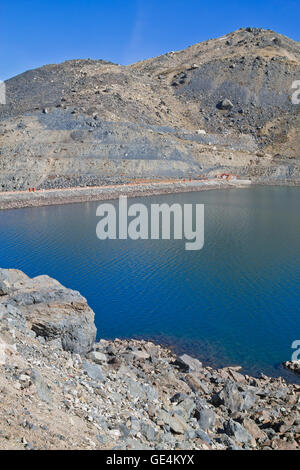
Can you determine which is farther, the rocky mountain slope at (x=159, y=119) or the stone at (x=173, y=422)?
the rocky mountain slope at (x=159, y=119)

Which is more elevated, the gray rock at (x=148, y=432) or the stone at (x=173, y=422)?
the gray rock at (x=148, y=432)

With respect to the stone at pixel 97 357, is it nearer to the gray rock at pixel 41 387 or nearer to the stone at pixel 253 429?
the gray rock at pixel 41 387

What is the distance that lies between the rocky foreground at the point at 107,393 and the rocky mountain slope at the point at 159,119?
149 ft

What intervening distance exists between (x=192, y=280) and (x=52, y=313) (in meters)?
12.4

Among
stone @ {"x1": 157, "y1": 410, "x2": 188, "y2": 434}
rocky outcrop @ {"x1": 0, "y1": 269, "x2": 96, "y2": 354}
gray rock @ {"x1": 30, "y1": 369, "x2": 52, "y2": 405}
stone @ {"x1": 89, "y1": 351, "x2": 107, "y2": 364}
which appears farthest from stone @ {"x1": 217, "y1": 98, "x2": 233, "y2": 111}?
gray rock @ {"x1": 30, "y1": 369, "x2": 52, "y2": 405}

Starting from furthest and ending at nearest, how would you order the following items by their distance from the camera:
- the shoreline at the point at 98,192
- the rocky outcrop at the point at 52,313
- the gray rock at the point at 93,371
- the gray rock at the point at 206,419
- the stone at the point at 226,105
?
1. the stone at the point at 226,105
2. the shoreline at the point at 98,192
3. the rocky outcrop at the point at 52,313
4. the gray rock at the point at 93,371
5. the gray rock at the point at 206,419

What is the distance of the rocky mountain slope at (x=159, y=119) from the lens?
62.3 metres

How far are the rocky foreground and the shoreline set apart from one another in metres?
37.1

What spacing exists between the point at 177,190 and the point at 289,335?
152ft

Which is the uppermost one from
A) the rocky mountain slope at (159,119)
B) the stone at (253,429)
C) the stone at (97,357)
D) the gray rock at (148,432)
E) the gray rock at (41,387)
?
the rocky mountain slope at (159,119)

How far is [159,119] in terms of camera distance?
79.6 meters

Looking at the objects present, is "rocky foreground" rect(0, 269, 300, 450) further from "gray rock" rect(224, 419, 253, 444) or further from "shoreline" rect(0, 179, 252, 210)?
"shoreline" rect(0, 179, 252, 210)

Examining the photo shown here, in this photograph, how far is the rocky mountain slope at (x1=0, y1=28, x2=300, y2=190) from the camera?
62.3 metres

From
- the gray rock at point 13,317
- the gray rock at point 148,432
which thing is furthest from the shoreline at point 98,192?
the gray rock at point 148,432
